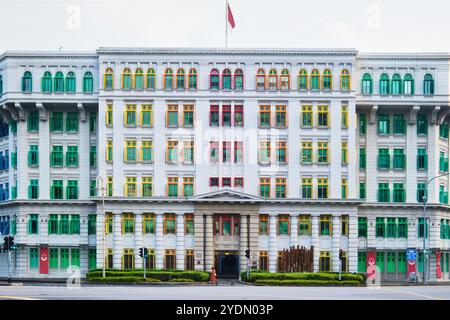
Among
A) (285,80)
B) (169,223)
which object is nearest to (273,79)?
(285,80)

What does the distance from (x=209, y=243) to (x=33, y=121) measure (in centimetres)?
1505

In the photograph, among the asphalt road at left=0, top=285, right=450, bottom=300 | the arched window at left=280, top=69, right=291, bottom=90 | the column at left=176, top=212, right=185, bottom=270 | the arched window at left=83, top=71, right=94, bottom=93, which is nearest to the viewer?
the asphalt road at left=0, top=285, right=450, bottom=300

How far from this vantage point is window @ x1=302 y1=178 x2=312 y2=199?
5409 centimetres

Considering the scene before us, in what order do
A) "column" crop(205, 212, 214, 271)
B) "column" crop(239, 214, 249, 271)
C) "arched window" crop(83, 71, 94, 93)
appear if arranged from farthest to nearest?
"arched window" crop(83, 71, 94, 93) → "column" crop(239, 214, 249, 271) → "column" crop(205, 212, 214, 271)

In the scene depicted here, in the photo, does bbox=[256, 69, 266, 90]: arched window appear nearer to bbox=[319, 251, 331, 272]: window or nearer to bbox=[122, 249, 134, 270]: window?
bbox=[319, 251, 331, 272]: window

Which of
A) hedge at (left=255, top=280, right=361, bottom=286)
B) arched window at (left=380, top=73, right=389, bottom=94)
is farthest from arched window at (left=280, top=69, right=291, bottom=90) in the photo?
hedge at (left=255, top=280, right=361, bottom=286)

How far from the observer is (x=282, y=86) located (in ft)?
177

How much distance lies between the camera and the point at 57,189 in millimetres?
56281

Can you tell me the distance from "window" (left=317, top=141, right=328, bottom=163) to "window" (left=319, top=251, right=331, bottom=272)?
245 inches

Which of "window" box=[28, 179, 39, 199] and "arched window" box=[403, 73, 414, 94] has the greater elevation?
"arched window" box=[403, 73, 414, 94]

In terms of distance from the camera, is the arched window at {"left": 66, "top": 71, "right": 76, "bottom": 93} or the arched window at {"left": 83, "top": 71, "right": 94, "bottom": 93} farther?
the arched window at {"left": 83, "top": 71, "right": 94, "bottom": 93}

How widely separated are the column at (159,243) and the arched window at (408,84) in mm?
18607

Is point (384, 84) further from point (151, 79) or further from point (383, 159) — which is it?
point (151, 79)
